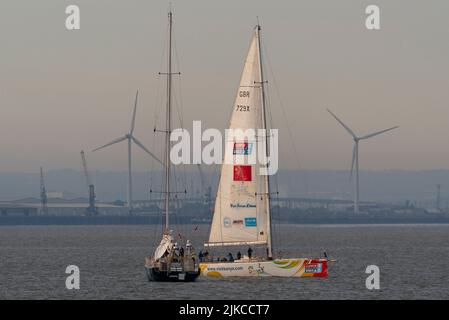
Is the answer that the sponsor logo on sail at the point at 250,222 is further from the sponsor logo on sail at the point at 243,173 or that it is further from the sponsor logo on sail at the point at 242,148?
the sponsor logo on sail at the point at 242,148

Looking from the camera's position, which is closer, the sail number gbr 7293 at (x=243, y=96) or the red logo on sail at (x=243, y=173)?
the sail number gbr 7293 at (x=243, y=96)

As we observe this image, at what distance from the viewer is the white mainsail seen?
9775 centimetres

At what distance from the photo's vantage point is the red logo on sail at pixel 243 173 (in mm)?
98562

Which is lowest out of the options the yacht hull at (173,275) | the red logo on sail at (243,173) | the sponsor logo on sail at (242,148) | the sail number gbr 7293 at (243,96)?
the yacht hull at (173,275)

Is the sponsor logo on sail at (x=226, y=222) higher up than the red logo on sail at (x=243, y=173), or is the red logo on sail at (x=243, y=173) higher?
the red logo on sail at (x=243, y=173)

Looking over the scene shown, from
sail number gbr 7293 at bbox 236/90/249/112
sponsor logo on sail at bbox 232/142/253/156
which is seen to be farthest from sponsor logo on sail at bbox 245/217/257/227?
sail number gbr 7293 at bbox 236/90/249/112

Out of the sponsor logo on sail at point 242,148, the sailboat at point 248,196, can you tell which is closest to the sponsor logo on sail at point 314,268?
the sailboat at point 248,196

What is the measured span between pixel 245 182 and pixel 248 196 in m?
1.12

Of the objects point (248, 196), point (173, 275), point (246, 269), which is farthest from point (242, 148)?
point (173, 275)

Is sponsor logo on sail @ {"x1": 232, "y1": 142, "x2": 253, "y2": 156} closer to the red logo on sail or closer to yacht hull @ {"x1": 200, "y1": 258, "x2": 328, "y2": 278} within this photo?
the red logo on sail
